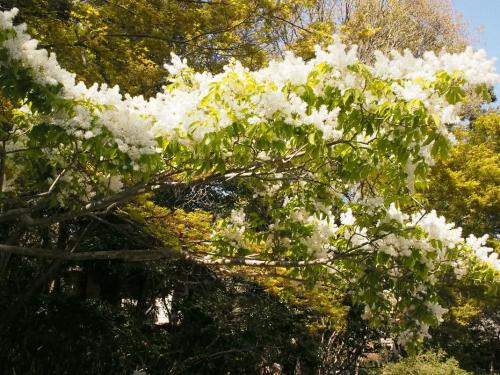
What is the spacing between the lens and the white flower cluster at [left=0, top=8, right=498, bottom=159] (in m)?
3.01

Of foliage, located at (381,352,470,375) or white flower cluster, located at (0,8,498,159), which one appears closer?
white flower cluster, located at (0,8,498,159)

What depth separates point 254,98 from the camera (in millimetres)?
3193

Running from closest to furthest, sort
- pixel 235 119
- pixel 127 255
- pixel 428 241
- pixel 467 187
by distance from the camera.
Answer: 1. pixel 235 119
2. pixel 127 255
3. pixel 428 241
4. pixel 467 187

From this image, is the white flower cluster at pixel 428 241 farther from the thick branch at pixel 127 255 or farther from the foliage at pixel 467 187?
the foliage at pixel 467 187

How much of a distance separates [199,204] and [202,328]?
2.91 metres

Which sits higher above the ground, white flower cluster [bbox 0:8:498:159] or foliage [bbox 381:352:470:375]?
white flower cluster [bbox 0:8:498:159]

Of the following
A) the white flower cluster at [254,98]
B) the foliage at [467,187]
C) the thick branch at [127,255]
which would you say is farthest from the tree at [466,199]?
the white flower cluster at [254,98]

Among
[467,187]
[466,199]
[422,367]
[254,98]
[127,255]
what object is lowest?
[127,255]

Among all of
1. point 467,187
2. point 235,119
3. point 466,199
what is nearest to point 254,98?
point 235,119

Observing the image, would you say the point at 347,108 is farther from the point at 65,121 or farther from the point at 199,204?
the point at 199,204

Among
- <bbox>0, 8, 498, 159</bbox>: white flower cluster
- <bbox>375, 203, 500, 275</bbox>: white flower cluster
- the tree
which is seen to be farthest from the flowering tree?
the tree

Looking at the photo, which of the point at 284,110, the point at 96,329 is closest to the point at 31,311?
the point at 96,329

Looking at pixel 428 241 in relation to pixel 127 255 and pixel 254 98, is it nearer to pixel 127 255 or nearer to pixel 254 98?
pixel 254 98

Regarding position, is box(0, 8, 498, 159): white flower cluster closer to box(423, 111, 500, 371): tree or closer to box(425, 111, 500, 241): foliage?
box(423, 111, 500, 371): tree
